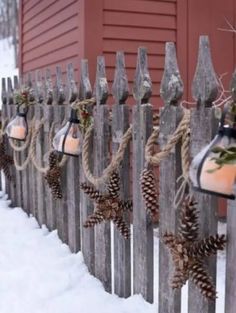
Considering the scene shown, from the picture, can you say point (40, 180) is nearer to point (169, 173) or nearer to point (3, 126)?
point (3, 126)

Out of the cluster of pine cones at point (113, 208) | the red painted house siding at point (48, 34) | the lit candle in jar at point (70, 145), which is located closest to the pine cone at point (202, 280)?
the cluster of pine cones at point (113, 208)

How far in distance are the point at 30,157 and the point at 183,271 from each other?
8.22 ft

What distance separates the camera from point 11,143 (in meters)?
4.42

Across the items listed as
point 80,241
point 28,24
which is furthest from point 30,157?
point 28,24

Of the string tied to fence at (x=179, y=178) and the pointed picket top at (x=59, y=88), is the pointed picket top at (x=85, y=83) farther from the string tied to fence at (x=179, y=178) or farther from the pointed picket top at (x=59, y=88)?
the string tied to fence at (x=179, y=178)

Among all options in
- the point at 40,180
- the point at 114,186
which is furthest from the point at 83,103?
the point at 40,180

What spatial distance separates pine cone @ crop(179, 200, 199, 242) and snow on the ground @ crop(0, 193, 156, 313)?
2.12ft

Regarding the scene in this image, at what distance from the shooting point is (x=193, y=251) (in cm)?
181

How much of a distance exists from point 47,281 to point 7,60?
32.3 m

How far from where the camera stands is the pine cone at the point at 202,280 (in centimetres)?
178

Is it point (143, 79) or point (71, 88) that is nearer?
point (143, 79)

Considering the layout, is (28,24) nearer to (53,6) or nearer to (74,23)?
(53,6)

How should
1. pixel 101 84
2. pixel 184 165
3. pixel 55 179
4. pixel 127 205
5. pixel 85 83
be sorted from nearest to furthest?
pixel 184 165 < pixel 127 205 < pixel 101 84 < pixel 85 83 < pixel 55 179

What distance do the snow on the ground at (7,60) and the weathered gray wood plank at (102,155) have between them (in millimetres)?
22838
